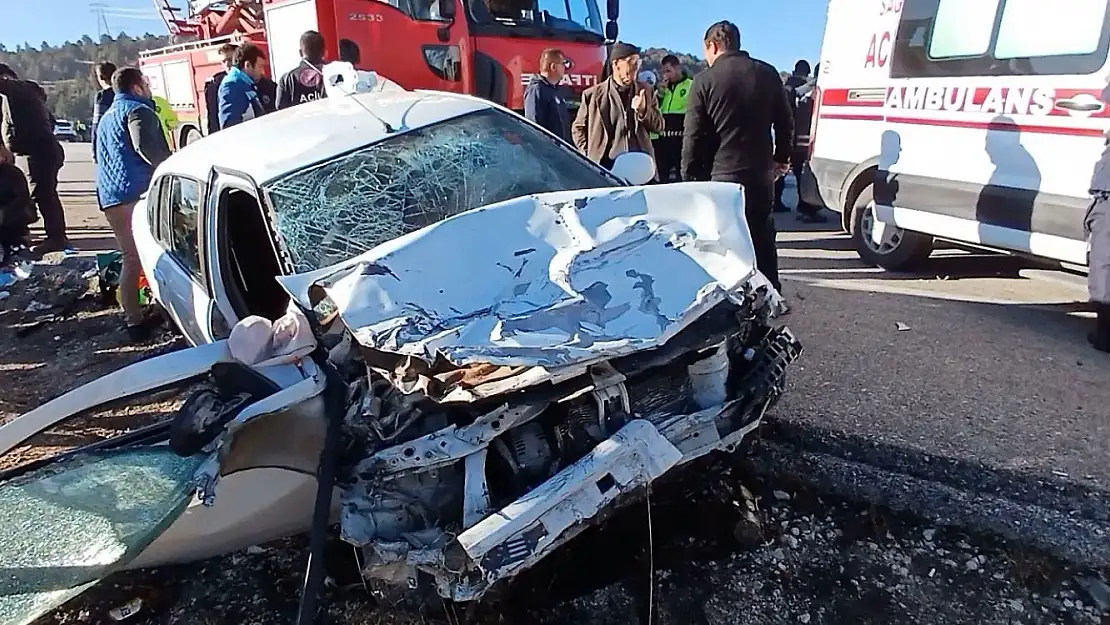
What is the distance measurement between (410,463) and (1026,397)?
306cm

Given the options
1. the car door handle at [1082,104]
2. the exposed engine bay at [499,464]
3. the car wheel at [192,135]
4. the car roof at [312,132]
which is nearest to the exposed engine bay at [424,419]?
the exposed engine bay at [499,464]

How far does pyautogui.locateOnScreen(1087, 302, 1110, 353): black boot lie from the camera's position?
425 centimetres

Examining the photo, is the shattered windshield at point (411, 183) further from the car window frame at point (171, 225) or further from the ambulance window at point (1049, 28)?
the ambulance window at point (1049, 28)

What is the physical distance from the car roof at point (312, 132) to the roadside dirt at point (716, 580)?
4.05 feet

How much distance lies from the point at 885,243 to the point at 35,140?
7.72 metres

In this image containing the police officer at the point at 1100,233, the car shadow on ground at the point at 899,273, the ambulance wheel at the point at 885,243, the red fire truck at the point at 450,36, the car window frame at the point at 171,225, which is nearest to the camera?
the car window frame at the point at 171,225

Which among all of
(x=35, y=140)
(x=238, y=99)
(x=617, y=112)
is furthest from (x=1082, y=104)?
(x=35, y=140)

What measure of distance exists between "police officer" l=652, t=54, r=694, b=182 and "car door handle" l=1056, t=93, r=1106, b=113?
3945mm

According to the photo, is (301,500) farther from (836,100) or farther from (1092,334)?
(836,100)

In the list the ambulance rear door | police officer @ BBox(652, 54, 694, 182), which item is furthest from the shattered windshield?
police officer @ BBox(652, 54, 694, 182)

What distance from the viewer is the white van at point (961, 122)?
4.43 metres

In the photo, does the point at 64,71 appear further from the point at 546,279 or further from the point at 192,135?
the point at 546,279

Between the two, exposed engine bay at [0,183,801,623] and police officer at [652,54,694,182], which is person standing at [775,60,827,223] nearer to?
police officer at [652,54,694,182]

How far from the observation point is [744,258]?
98.0 inches
